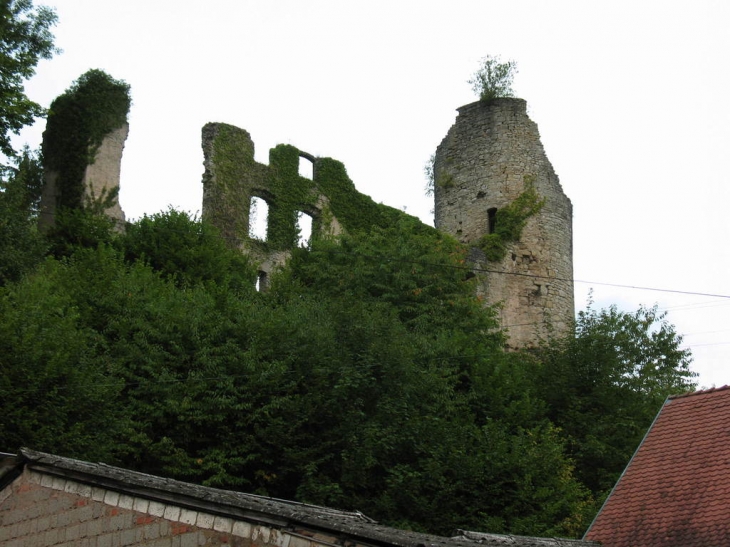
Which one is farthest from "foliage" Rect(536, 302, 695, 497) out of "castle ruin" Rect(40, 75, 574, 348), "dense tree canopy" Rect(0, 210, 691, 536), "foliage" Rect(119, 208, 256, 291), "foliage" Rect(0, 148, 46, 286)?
"foliage" Rect(0, 148, 46, 286)

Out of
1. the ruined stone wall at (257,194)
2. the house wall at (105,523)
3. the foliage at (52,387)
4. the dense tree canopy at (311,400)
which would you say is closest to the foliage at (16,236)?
the dense tree canopy at (311,400)

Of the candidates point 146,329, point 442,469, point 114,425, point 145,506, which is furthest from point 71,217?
point 145,506

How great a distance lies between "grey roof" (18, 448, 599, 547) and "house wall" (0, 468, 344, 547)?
0.07 m

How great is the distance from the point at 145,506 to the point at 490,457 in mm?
8704

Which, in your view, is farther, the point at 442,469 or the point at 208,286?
the point at 208,286

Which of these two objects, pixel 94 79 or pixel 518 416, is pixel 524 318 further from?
pixel 94 79

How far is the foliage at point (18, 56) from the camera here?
75.8 ft

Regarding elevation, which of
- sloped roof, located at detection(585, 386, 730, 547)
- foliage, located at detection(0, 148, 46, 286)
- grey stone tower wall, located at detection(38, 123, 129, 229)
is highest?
grey stone tower wall, located at detection(38, 123, 129, 229)

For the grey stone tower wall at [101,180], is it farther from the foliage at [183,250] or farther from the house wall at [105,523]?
the house wall at [105,523]

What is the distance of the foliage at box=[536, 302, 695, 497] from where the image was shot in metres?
19.6

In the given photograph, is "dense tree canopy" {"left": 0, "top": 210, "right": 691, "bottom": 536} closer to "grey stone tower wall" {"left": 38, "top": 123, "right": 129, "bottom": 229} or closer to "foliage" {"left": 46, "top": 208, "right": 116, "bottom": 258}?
"foliage" {"left": 46, "top": 208, "right": 116, "bottom": 258}

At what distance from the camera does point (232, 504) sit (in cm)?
891

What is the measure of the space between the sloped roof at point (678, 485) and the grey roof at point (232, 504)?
2.24 metres

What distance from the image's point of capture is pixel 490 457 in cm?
1712
